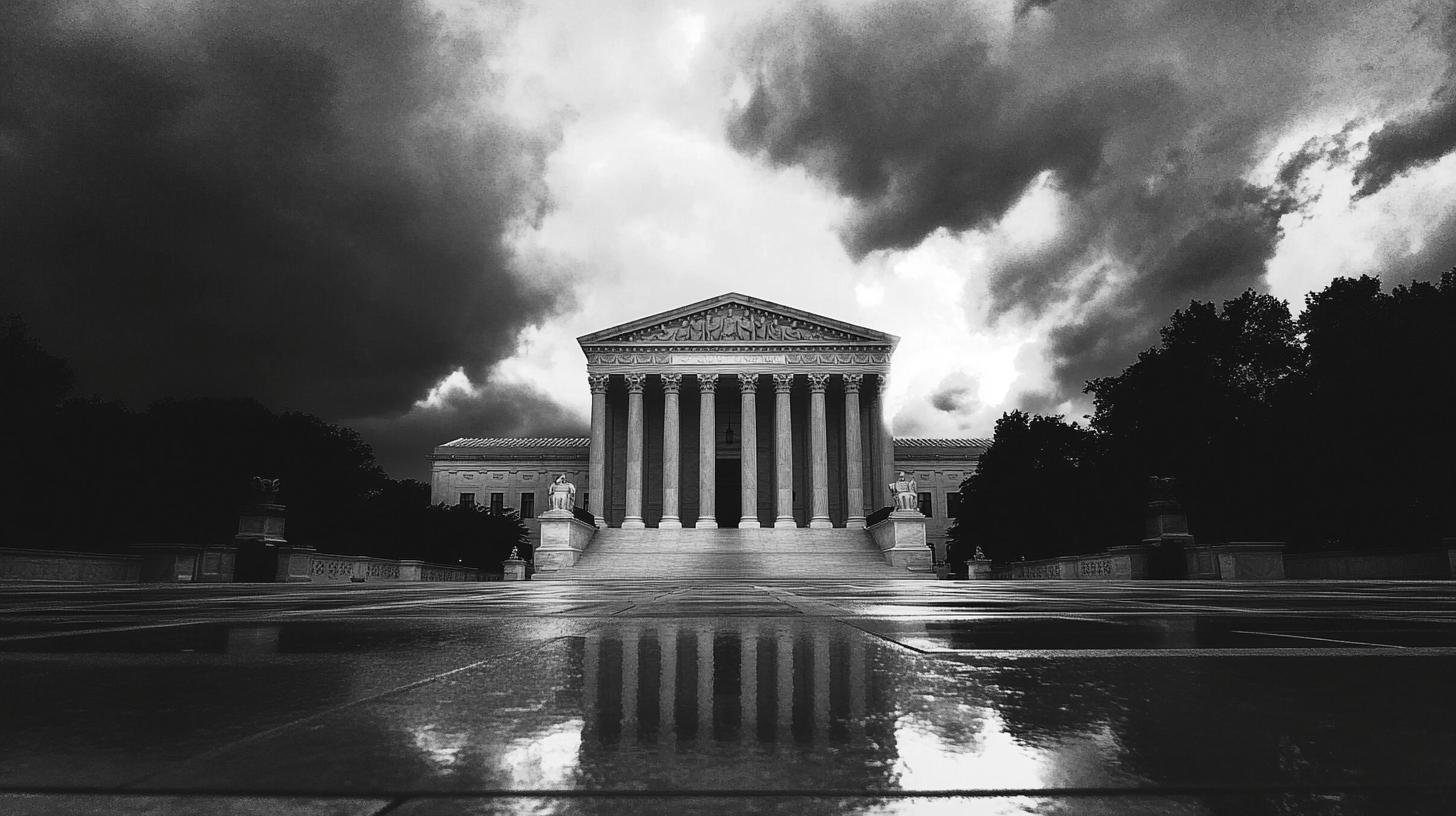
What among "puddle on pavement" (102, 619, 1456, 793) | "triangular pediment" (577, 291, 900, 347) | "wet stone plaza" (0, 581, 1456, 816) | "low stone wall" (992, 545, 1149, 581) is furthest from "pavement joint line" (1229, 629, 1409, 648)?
"triangular pediment" (577, 291, 900, 347)

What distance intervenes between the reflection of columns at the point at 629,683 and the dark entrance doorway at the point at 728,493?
50415 millimetres

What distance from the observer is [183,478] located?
3294cm

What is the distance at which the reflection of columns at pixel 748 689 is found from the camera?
1095 mm

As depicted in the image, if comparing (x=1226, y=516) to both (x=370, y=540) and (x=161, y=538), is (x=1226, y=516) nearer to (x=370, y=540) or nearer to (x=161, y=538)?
(x=370, y=540)

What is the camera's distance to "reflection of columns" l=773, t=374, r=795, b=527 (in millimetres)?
45344

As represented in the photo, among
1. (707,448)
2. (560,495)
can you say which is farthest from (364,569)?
(707,448)

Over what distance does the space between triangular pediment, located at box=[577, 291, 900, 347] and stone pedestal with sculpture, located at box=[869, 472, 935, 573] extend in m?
15.2

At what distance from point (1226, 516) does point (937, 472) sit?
103 feet

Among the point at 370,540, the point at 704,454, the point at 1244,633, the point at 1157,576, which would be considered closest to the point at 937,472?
the point at 704,454

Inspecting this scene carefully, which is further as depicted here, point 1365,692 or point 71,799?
point 1365,692

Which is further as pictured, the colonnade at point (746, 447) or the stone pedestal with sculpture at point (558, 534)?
the colonnade at point (746, 447)

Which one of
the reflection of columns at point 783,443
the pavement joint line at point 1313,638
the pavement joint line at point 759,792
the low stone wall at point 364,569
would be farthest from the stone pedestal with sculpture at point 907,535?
the pavement joint line at point 759,792

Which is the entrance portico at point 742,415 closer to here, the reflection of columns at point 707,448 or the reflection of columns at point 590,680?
the reflection of columns at point 707,448

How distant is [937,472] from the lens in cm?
6425
